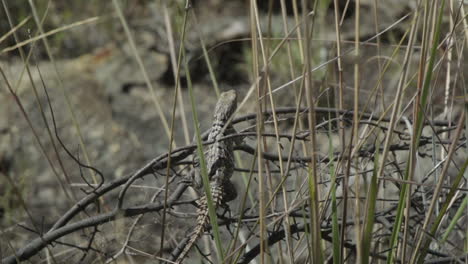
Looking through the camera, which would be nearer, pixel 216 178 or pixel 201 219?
pixel 201 219

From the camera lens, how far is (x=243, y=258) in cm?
145

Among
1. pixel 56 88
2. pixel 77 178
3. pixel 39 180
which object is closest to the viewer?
pixel 77 178

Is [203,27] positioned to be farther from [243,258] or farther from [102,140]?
[243,258]

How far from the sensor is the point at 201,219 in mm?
1317

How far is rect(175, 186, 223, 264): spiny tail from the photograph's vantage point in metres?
1.27

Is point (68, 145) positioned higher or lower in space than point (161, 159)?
lower

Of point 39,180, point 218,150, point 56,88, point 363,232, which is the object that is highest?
point 218,150

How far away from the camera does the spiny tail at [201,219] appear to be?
1.27 m

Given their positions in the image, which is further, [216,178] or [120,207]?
[216,178]

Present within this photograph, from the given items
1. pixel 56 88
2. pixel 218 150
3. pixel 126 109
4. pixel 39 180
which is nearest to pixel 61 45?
pixel 56 88

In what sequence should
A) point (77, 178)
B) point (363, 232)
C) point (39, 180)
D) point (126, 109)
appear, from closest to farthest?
point (363, 232) < point (77, 178) < point (39, 180) < point (126, 109)

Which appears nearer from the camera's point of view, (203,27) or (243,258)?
(243,258)

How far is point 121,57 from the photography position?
15.9 ft

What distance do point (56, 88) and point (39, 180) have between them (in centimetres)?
95
